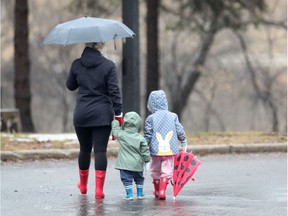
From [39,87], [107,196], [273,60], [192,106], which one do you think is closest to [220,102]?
[192,106]

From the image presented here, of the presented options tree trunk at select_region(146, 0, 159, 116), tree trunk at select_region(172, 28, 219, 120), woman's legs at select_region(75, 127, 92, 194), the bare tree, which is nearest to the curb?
woman's legs at select_region(75, 127, 92, 194)

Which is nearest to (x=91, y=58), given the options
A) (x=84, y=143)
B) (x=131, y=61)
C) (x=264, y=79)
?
(x=84, y=143)

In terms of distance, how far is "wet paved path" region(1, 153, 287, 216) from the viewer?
840cm

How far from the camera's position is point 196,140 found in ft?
A: 49.9

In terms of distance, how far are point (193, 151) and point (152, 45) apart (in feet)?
38.1

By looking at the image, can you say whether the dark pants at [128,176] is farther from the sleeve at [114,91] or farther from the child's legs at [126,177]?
the sleeve at [114,91]

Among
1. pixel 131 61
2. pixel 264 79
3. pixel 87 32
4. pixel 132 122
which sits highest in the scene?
pixel 87 32

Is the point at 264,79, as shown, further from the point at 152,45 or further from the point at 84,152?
the point at 84,152

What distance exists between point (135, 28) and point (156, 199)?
4.87 m

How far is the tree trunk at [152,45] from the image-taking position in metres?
25.1

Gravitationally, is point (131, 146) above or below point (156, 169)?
above

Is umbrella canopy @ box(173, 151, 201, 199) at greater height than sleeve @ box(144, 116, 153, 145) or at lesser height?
lesser

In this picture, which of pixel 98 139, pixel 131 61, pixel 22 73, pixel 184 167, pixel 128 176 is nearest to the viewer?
pixel 128 176

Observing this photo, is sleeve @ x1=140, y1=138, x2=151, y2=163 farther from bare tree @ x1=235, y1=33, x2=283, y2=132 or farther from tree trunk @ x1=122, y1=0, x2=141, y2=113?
bare tree @ x1=235, y1=33, x2=283, y2=132
